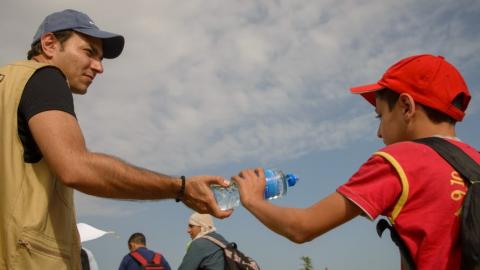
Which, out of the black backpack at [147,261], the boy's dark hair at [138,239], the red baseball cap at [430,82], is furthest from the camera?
the boy's dark hair at [138,239]

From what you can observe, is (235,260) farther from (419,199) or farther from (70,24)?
(419,199)

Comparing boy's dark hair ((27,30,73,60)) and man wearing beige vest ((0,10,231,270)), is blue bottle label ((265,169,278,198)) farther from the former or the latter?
Result: boy's dark hair ((27,30,73,60))

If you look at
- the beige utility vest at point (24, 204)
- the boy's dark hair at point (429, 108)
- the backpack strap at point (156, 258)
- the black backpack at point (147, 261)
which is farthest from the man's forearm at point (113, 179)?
the backpack strap at point (156, 258)

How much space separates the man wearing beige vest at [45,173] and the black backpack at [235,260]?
4536mm

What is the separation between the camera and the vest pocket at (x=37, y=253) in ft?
7.65

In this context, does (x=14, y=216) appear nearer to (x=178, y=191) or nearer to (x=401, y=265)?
(x=178, y=191)

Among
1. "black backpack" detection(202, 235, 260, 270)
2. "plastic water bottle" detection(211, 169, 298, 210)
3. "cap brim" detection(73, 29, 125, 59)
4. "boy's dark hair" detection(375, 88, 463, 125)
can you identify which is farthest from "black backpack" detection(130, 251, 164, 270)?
"boy's dark hair" detection(375, 88, 463, 125)

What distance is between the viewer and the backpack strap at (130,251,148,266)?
9.25 metres

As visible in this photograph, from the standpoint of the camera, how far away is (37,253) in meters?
2.38

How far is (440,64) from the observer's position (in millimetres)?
2881

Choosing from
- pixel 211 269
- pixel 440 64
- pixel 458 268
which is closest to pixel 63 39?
pixel 440 64

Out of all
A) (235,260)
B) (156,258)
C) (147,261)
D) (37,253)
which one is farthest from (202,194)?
(156,258)

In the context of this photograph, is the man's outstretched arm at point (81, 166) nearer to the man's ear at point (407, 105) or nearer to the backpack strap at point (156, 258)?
the man's ear at point (407, 105)

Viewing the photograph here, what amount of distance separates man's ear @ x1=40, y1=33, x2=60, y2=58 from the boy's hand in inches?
58.6
